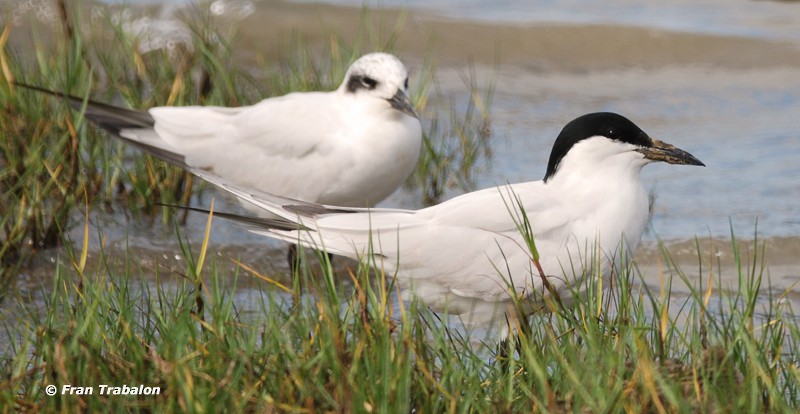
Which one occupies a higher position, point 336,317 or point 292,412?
point 336,317

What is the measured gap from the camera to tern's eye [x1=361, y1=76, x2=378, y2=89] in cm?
475

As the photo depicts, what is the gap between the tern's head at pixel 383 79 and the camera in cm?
473

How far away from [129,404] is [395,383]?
563 millimetres

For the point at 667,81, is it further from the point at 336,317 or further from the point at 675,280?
the point at 336,317

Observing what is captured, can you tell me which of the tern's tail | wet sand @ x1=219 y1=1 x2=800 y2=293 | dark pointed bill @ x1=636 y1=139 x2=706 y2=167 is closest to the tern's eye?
the tern's tail

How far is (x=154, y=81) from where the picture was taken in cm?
588

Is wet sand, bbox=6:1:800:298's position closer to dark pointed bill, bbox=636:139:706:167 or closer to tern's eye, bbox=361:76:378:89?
tern's eye, bbox=361:76:378:89

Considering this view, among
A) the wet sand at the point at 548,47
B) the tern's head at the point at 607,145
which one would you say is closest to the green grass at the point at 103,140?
the tern's head at the point at 607,145

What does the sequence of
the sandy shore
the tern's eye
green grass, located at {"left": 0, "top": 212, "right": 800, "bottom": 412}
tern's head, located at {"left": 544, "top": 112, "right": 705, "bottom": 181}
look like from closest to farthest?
green grass, located at {"left": 0, "top": 212, "right": 800, "bottom": 412}, tern's head, located at {"left": 544, "top": 112, "right": 705, "bottom": 181}, the tern's eye, the sandy shore

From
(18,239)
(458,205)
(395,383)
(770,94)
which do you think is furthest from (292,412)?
(770,94)

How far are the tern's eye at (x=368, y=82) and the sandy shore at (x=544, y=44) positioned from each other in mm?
3412

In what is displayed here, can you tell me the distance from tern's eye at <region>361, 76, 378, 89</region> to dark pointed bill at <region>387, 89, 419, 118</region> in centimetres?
9

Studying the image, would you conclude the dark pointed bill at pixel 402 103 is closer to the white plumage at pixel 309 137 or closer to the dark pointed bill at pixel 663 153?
the white plumage at pixel 309 137

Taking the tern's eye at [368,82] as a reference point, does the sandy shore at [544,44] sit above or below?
above
